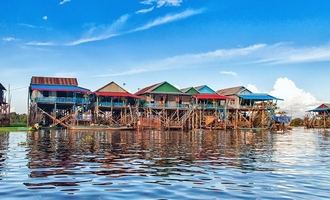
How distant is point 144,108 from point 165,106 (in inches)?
136

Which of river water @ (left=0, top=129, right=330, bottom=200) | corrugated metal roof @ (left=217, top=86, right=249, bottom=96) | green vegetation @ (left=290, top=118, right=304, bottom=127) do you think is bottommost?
river water @ (left=0, top=129, right=330, bottom=200)

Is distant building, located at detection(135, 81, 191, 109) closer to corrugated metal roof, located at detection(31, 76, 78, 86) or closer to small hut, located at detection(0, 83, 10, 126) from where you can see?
corrugated metal roof, located at detection(31, 76, 78, 86)

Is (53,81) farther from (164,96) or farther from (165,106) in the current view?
(165,106)

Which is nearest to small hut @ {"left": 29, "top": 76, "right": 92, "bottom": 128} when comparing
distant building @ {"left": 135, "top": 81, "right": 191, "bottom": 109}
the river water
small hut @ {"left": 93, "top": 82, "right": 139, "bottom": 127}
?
small hut @ {"left": 93, "top": 82, "right": 139, "bottom": 127}

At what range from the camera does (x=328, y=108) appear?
92000 millimetres

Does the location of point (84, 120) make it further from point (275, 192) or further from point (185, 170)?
point (275, 192)

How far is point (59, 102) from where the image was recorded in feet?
195

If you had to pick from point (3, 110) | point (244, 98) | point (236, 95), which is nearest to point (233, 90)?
point (236, 95)

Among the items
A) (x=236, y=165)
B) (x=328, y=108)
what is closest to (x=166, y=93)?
(x=328, y=108)

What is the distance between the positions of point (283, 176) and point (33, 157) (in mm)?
11478

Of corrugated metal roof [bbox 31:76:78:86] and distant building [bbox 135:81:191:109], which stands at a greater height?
corrugated metal roof [bbox 31:76:78:86]

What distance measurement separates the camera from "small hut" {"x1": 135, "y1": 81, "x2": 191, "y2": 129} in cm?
6347

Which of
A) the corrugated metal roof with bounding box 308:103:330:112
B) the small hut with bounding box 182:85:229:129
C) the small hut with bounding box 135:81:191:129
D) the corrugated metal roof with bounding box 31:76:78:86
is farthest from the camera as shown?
the corrugated metal roof with bounding box 308:103:330:112

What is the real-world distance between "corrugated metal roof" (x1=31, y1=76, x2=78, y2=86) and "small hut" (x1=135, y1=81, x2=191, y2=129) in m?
11.3
